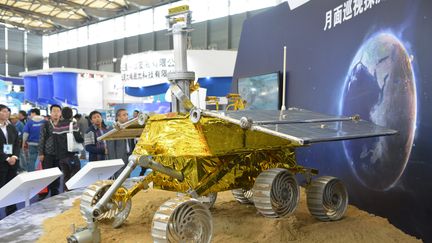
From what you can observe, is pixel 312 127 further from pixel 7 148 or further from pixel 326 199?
pixel 7 148

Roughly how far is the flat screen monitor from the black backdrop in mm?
147

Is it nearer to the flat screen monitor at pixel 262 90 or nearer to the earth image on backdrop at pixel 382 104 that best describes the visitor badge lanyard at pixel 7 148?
the flat screen monitor at pixel 262 90

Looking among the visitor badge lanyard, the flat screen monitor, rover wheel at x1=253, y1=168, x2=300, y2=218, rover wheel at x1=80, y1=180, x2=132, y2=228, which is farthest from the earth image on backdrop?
the visitor badge lanyard

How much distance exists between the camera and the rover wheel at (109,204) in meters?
2.56

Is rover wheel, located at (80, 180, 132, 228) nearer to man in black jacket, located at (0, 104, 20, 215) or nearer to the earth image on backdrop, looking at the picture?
the earth image on backdrop

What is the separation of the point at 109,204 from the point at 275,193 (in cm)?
110

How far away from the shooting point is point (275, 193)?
2402 millimetres

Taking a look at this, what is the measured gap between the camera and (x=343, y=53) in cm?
377

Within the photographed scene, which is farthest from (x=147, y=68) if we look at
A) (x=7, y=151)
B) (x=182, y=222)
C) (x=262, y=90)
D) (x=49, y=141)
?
(x=182, y=222)

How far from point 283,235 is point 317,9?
274 cm

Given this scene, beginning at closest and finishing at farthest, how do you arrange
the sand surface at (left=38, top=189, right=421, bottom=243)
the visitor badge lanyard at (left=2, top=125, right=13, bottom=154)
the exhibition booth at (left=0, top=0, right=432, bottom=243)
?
the exhibition booth at (left=0, top=0, right=432, bottom=243), the sand surface at (left=38, top=189, right=421, bottom=243), the visitor badge lanyard at (left=2, top=125, right=13, bottom=154)

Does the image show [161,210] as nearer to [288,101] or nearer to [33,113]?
[288,101]

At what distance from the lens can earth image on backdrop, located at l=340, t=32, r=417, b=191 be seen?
2.81 metres

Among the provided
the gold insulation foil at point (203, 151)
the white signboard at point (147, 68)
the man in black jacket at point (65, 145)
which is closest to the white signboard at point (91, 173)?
the gold insulation foil at point (203, 151)
